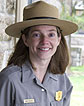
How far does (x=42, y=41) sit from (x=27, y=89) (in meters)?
0.28

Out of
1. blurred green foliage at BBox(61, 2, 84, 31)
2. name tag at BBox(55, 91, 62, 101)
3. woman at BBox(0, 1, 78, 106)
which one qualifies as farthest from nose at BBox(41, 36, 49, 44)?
blurred green foliage at BBox(61, 2, 84, 31)

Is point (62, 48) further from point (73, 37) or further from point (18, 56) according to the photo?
point (73, 37)

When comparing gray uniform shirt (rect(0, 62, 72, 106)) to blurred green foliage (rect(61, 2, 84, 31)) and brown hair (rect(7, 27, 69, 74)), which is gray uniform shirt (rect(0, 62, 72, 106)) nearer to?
brown hair (rect(7, 27, 69, 74))

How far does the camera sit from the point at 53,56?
156 centimetres

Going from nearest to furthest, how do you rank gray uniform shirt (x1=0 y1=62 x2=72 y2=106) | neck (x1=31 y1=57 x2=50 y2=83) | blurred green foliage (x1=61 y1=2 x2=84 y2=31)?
gray uniform shirt (x1=0 y1=62 x2=72 y2=106) < neck (x1=31 y1=57 x2=50 y2=83) < blurred green foliage (x1=61 y1=2 x2=84 y2=31)

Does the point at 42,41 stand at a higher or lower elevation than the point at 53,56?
higher

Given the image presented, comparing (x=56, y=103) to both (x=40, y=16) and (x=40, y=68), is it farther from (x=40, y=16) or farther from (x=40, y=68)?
(x=40, y=16)

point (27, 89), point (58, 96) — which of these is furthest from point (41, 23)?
point (58, 96)

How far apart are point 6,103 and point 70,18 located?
1.05 metres

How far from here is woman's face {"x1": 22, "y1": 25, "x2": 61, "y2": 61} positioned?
1287 mm

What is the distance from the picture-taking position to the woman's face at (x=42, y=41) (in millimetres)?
1287

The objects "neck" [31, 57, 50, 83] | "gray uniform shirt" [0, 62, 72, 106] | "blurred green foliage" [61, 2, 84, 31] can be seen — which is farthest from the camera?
"blurred green foliage" [61, 2, 84, 31]

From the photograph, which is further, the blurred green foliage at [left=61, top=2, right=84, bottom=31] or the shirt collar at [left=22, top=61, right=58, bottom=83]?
the blurred green foliage at [left=61, top=2, right=84, bottom=31]

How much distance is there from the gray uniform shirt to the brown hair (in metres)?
0.04
